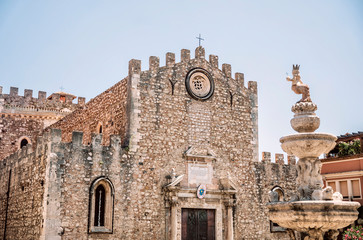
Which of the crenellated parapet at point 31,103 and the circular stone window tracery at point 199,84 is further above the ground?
the crenellated parapet at point 31,103

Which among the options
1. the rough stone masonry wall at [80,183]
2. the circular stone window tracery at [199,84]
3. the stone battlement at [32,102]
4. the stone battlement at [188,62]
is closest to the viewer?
the rough stone masonry wall at [80,183]

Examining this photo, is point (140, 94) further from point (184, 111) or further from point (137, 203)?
point (137, 203)

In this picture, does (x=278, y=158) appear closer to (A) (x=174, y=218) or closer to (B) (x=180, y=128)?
(B) (x=180, y=128)

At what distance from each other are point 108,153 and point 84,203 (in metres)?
2.36

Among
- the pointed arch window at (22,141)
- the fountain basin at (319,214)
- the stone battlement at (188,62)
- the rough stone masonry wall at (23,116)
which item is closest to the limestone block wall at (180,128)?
the stone battlement at (188,62)

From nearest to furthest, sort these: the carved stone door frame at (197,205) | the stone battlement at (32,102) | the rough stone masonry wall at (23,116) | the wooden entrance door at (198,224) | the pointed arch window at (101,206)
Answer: the pointed arch window at (101,206)
the carved stone door frame at (197,205)
the wooden entrance door at (198,224)
the rough stone masonry wall at (23,116)
the stone battlement at (32,102)

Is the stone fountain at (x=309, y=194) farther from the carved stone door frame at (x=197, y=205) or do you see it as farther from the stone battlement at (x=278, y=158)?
the stone battlement at (x=278, y=158)

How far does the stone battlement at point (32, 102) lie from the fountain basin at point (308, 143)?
19.1 meters

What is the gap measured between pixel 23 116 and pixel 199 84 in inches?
546

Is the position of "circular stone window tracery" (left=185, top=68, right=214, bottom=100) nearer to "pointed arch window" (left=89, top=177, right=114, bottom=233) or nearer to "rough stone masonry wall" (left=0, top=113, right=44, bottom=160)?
"pointed arch window" (left=89, top=177, right=114, bottom=233)

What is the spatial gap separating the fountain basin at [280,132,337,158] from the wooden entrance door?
8.79m

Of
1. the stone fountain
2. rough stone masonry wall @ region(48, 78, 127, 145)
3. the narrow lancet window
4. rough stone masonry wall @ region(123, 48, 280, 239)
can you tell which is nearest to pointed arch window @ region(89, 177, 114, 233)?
the narrow lancet window

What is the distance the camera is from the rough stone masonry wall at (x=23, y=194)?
58.4 ft

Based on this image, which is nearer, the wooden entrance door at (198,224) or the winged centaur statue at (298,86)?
the winged centaur statue at (298,86)
